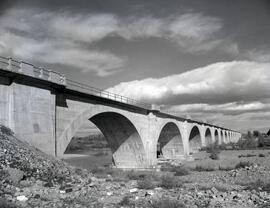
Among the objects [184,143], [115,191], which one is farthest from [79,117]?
[184,143]

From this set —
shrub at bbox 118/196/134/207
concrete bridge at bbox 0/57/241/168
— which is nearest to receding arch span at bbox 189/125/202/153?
concrete bridge at bbox 0/57/241/168

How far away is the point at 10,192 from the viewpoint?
8570mm

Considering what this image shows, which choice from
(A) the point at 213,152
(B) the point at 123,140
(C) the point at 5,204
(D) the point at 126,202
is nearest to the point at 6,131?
(C) the point at 5,204

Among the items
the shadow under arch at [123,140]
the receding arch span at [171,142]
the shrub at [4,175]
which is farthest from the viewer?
the receding arch span at [171,142]

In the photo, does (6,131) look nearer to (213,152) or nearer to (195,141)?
(213,152)

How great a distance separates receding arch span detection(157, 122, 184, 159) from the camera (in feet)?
158

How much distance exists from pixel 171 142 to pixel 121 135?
2044 cm

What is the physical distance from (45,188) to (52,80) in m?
7.99

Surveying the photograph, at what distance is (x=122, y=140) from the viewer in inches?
1287

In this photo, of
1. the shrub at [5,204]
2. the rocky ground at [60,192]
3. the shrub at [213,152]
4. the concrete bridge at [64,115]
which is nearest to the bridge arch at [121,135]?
the concrete bridge at [64,115]

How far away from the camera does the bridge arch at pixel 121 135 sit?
88.4ft

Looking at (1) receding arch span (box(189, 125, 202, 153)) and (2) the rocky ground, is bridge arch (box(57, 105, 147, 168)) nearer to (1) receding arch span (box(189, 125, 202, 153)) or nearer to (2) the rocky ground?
(2) the rocky ground

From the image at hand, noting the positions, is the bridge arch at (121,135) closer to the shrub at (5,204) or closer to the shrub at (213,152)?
the shrub at (213,152)

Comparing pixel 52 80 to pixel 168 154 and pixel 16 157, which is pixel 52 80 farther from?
pixel 168 154
